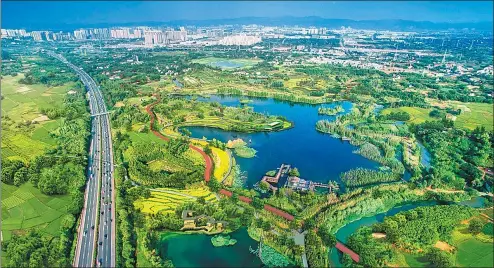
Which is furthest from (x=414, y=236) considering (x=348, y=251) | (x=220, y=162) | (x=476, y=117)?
(x=476, y=117)

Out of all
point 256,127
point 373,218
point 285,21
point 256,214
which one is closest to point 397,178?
point 373,218

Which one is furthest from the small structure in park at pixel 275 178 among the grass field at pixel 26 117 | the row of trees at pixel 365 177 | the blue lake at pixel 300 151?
the grass field at pixel 26 117

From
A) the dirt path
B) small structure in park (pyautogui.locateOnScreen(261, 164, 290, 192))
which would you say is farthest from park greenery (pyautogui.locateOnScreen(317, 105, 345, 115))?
the dirt path

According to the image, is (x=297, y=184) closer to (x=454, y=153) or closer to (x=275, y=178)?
(x=275, y=178)

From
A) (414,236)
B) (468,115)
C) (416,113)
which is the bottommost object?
(414,236)

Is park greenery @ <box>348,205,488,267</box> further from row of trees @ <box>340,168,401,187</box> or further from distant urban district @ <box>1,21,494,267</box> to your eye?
row of trees @ <box>340,168,401,187</box>

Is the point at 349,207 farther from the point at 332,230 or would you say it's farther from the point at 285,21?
the point at 285,21
